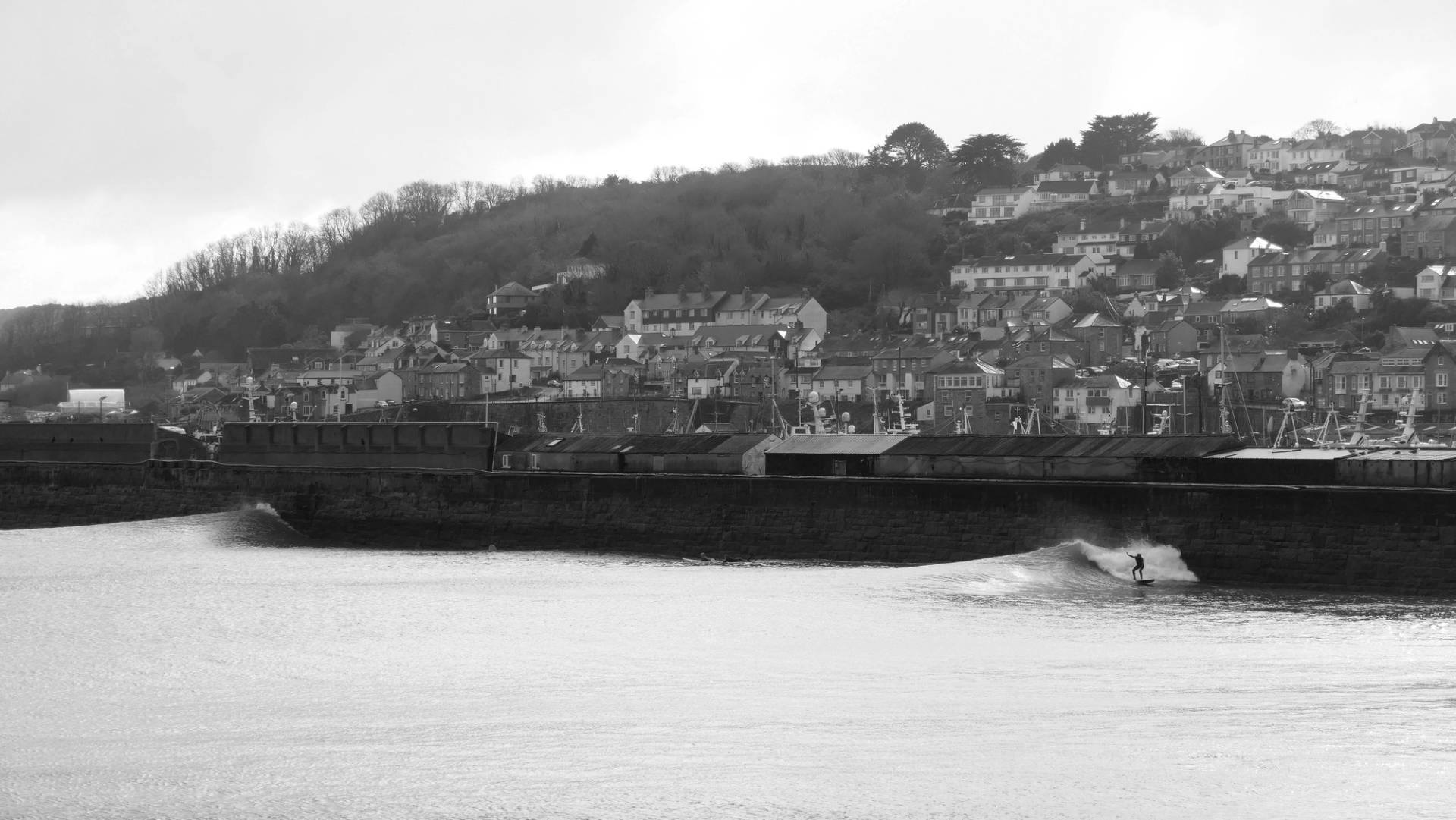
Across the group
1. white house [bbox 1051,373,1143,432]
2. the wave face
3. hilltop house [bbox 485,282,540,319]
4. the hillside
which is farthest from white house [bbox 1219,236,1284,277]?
the wave face

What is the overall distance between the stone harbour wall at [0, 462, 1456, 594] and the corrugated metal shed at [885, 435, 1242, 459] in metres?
2.70

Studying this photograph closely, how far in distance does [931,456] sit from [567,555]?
8.50 meters

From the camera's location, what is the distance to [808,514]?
36750mm

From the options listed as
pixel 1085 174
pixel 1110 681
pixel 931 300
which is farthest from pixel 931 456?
pixel 1085 174

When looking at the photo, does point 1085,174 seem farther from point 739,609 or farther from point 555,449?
point 739,609

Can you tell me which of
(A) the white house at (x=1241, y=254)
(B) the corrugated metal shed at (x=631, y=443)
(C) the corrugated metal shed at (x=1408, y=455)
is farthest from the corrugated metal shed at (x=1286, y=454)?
(A) the white house at (x=1241, y=254)

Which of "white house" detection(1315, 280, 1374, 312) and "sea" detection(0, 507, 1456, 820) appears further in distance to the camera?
"white house" detection(1315, 280, 1374, 312)

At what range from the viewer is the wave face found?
30.5 meters

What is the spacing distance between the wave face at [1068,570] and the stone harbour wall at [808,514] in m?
0.26

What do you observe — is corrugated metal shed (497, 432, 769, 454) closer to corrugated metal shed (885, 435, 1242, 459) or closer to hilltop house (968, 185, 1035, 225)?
corrugated metal shed (885, 435, 1242, 459)

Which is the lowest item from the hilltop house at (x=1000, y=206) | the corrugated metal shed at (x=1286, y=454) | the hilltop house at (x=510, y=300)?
the corrugated metal shed at (x=1286, y=454)

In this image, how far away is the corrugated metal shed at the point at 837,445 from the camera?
39.8 metres

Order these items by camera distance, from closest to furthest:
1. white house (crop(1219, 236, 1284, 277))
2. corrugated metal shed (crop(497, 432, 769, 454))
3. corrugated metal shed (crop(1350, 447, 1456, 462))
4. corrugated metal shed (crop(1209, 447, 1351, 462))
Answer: corrugated metal shed (crop(1350, 447, 1456, 462)) → corrugated metal shed (crop(1209, 447, 1351, 462)) → corrugated metal shed (crop(497, 432, 769, 454)) → white house (crop(1219, 236, 1284, 277))

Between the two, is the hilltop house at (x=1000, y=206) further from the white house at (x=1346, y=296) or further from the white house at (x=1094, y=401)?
the white house at (x=1094, y=401)
